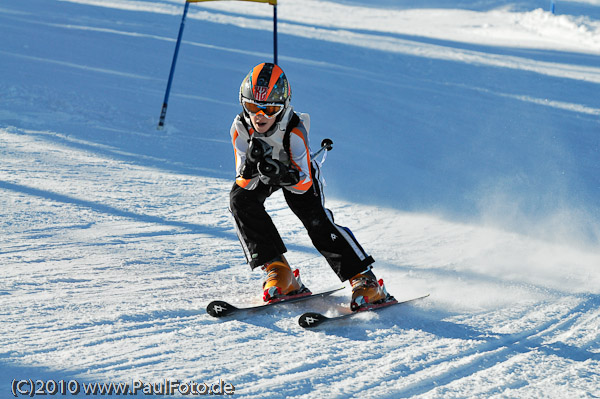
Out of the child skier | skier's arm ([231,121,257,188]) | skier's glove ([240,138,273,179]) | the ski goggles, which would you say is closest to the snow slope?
the child skier

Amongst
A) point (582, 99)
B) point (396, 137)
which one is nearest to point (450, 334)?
point (396, 137)

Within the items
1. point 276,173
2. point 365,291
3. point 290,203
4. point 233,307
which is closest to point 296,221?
point 290,203

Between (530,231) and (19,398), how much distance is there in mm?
4562

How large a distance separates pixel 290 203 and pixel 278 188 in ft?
0.42

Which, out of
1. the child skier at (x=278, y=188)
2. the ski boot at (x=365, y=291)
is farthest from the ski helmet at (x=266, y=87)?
the ski boot at (x=365, y=291)

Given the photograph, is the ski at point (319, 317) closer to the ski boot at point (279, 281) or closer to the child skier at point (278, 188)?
the child skier at point (278, 188)

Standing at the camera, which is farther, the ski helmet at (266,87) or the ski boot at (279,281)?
the ski boot at (279,281)

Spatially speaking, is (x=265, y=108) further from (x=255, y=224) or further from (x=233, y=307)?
(x=233, y=307)

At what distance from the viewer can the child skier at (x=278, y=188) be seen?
3.90 meters

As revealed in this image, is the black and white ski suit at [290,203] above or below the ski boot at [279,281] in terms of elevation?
above

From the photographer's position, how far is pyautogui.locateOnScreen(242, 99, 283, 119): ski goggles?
152 inches

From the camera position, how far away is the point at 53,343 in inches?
134

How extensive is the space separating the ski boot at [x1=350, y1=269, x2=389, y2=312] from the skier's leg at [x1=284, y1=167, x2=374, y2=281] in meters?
0.07

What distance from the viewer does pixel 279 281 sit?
4227mm
